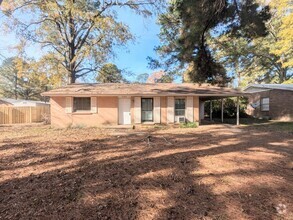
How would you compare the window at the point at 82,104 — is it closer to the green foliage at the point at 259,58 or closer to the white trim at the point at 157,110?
the white trim at the point at 157,110

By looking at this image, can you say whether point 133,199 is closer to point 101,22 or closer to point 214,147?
point 214,147

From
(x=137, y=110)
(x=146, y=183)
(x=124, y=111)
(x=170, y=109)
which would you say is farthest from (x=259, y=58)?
(x=146, y=183)

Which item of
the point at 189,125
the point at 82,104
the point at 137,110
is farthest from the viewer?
the point at 137,110

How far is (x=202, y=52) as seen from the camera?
859 cm

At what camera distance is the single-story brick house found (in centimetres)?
1445

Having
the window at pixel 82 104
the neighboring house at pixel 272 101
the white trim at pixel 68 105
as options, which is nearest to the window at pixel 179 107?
the window at pixel 82 104

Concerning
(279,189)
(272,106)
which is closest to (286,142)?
(279,189)

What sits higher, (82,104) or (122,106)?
(82,104)

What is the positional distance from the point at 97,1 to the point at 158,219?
750 inches

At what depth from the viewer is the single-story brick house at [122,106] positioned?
569 inches

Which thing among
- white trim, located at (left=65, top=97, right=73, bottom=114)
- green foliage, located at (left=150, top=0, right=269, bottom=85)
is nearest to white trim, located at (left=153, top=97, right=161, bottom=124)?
white trim, located at (left=65, top=97, right=73, bottom=114)

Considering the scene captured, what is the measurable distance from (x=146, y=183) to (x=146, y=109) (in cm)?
1120

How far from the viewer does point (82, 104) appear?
48.7ft

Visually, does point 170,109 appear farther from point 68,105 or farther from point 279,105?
point 279,105
